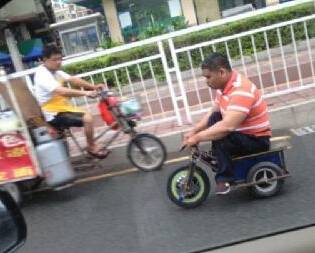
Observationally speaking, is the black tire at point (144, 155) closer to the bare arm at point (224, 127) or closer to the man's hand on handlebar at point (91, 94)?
the man's hand on handlebar at point (91, 94)

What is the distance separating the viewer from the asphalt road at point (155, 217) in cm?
300

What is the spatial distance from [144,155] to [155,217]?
1161 mm

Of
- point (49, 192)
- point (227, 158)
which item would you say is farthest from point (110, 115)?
point (227, 158)

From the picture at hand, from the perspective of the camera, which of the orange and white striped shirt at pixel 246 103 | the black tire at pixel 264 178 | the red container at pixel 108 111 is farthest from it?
the red container at pixel 108 111

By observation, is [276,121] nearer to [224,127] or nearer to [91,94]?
[91,94]

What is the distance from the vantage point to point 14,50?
2.61m

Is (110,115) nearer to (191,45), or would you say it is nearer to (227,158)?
(191,45)

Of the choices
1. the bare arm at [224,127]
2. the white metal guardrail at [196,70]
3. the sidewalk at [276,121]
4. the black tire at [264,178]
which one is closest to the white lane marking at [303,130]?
the sidewalk at [276,121]

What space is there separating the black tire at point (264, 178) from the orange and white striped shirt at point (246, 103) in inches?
7.5

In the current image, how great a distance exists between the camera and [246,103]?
3.14 metres

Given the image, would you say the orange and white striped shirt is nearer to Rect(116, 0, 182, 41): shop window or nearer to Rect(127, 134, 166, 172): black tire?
Rect(116, 0, 182, 41): shop window

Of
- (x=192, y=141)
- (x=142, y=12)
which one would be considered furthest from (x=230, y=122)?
(x=142, y=12)

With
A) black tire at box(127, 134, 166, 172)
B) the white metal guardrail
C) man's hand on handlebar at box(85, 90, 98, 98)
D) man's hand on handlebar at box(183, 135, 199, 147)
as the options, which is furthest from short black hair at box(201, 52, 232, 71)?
the white metal guardrail

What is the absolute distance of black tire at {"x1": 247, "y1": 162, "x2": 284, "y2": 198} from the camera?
333cm
